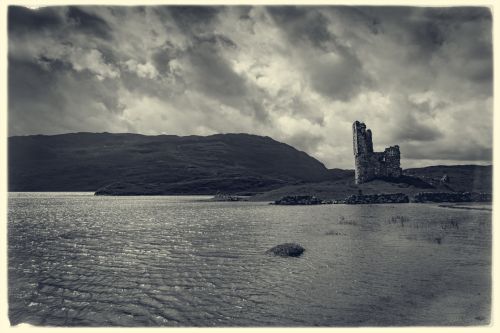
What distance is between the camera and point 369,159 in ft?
373

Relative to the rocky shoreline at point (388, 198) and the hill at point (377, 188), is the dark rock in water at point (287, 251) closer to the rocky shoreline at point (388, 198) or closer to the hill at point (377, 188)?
the rocky shoreline at point (388, 198)

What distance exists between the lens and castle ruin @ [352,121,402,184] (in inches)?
4456

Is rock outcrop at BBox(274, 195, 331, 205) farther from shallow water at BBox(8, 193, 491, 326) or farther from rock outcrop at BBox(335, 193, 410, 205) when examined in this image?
shallow water at BBox(8, 193, 491, 326)

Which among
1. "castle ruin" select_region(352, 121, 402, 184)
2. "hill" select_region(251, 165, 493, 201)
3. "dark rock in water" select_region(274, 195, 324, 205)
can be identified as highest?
"castle ruin" select_region(352, 121, 402, 184)

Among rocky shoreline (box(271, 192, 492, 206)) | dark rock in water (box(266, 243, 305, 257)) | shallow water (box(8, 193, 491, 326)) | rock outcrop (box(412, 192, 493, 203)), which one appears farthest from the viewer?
rock outcrop (box(412, 192, 493, 203))


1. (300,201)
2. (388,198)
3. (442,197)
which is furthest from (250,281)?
(442,197)

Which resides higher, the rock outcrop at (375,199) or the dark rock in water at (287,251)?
the dark rock in water at (287,251)

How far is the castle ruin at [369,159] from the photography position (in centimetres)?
11319

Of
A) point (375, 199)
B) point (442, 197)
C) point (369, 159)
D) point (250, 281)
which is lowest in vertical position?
point (375, 199)

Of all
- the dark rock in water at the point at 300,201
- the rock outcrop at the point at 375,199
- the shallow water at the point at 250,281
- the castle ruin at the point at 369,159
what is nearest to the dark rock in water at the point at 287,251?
the shallow water at the point at 250,281

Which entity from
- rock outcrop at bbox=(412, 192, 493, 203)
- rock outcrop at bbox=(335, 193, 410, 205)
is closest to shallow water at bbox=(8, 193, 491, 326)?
rock outcrop at bbox=(335, 193, 410, 205)

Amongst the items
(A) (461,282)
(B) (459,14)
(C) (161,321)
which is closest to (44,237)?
(C) (161,321)

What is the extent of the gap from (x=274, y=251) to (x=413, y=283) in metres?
9.55

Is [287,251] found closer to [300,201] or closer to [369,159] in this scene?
[300,201]
